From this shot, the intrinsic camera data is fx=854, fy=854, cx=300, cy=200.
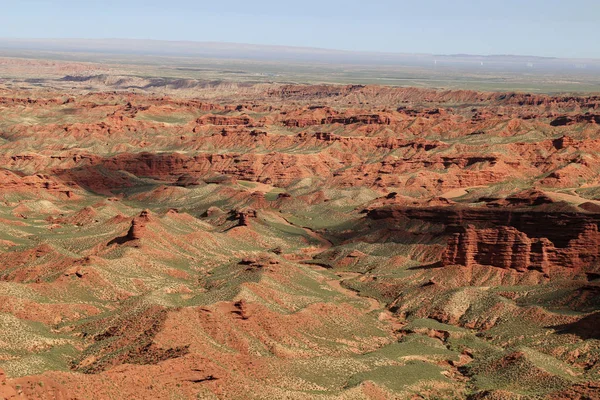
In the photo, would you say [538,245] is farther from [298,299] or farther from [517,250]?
[298,299]

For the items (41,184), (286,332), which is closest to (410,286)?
(286,332)

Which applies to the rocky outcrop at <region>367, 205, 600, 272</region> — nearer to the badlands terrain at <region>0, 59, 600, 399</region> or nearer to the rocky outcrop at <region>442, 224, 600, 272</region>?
the rocky outcrop at <region>442, 224, 600, 272</region>

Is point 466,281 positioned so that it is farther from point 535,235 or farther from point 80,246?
point 80,246

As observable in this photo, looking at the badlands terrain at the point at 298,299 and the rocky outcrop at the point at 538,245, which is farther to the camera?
the rocky outcrop at the point at 538,245

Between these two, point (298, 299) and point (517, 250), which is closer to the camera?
point (298, 299)

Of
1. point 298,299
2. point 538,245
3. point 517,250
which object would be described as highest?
point 538,245

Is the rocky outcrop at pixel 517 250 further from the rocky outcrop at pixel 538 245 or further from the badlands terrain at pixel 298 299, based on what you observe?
the badlands terrain at pixel 298 299

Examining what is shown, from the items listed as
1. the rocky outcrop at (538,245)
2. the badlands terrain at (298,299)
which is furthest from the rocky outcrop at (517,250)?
the badlands terrain at (298,299)

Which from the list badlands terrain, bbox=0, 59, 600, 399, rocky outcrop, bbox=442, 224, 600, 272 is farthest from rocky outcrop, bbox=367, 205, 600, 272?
badlands terrain, bbox=0, 59, 600, 399

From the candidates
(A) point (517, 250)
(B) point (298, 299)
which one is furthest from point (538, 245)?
(B) point (298, 299)

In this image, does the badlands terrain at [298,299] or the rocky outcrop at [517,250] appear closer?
the badlands terrain at [298,299]

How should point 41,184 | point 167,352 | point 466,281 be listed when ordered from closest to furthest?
point 167,352 < point 466,281 < point 41,184
